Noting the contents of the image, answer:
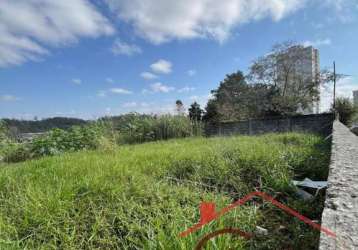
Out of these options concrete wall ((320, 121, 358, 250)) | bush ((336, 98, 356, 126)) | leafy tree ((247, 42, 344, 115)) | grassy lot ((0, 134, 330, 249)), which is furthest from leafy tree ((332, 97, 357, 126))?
concrete wall ((320, 121, 358, 250))

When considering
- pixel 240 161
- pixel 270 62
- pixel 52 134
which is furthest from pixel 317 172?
pixel 270 62

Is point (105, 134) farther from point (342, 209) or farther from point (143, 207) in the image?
point (342, 209)

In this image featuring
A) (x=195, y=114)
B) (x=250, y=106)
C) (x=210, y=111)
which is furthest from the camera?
(x=210, y=111)

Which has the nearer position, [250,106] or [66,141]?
[66,141]

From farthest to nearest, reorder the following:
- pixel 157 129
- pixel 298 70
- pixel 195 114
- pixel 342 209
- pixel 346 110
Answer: pixel 298 70
pixel 346 110
pixel 195 114
pixel 157 129
pixel 342 209

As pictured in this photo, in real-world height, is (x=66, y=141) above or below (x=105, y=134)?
below

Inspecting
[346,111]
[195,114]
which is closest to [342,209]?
[195,114]

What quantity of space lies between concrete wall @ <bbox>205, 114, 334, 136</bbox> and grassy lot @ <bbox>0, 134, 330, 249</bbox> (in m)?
5.53

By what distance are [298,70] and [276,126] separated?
10.9 m

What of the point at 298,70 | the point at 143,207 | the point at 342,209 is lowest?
the point at 143,207

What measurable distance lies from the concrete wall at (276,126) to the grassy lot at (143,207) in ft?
18.2

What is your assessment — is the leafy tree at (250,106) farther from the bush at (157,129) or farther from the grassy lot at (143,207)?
the grassy lot at (143,207)

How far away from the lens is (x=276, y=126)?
7848 mm

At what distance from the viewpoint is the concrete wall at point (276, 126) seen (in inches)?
280
